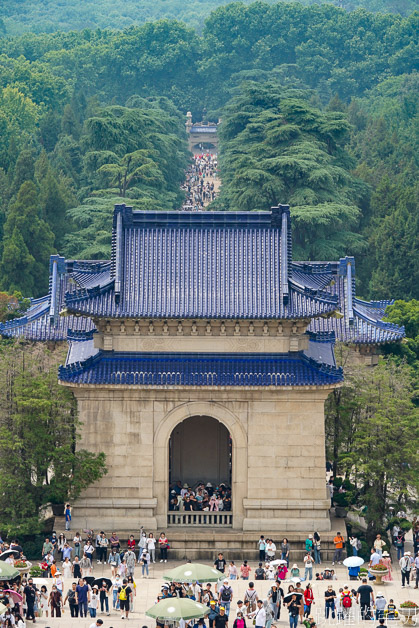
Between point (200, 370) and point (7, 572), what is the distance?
46.1ft

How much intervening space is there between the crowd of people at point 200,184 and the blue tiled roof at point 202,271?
84665mm

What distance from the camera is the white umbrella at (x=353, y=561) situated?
205 ft

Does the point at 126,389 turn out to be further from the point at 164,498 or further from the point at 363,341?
the point at 363,341

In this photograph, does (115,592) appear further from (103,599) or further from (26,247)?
(26,247)

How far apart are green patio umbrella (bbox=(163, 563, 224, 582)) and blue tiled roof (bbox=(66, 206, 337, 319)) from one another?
12.7 meters

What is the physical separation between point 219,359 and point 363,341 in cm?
2173

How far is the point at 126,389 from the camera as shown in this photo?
68.0 m

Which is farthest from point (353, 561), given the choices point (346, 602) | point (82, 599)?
point (82, 599)

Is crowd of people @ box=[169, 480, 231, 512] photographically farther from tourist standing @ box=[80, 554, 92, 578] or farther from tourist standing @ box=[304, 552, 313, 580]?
tourist standing @ box=[80, 554, 92, 578]

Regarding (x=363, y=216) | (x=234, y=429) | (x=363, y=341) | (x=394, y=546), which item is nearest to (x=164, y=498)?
(x=234, y=429)

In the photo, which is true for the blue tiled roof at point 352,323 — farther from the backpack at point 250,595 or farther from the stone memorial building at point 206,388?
the backpack at point 250,595

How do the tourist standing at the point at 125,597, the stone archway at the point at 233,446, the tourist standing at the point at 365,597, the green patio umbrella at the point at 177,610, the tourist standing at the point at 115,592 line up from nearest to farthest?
1. the green patio umbrella at the point at 177,610
2. the tourist standing at the point at 365,597
3. the tourist standing at the point at 125,597
4. the tourist standing at the point at 115,592
5. the stone archway at the point at 233,446

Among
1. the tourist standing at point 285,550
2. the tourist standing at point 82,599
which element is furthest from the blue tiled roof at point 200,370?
the tourist standing at point 82,599

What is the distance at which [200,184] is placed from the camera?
175875mm
